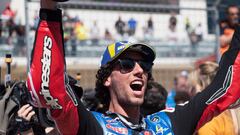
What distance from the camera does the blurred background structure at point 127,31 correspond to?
7230 mm

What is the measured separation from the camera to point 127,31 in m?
9.52

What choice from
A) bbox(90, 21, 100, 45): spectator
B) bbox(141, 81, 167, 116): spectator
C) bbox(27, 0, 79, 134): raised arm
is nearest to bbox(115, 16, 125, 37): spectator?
bbox(90, 21, 100, 45): spectator

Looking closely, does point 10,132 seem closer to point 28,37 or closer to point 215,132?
point 215,132

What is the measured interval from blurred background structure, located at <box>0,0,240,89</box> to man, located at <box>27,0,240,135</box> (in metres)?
2.61

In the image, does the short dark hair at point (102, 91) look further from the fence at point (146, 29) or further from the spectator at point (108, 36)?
the spectator at point (108, 36)

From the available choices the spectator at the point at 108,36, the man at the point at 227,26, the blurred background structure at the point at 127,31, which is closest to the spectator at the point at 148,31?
the blurred background structure at the point at 127,31

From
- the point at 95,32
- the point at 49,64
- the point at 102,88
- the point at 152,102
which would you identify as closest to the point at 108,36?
the point at 95,32

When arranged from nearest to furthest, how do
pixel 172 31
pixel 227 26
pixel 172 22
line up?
pixel 227 26 → pixel 172 22 → pixel 172 31

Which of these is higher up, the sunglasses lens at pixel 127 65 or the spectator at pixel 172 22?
the sunglasses lens at pixel 127 65

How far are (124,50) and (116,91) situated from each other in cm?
26

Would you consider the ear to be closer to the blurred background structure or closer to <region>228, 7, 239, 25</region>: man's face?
the blurred background structure

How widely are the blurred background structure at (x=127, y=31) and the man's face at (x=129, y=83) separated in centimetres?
260

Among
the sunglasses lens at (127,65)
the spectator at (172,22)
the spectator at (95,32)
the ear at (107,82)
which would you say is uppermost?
the sunglasses lens at (127,65)

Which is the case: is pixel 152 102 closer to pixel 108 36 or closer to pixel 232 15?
pixel 232 15
